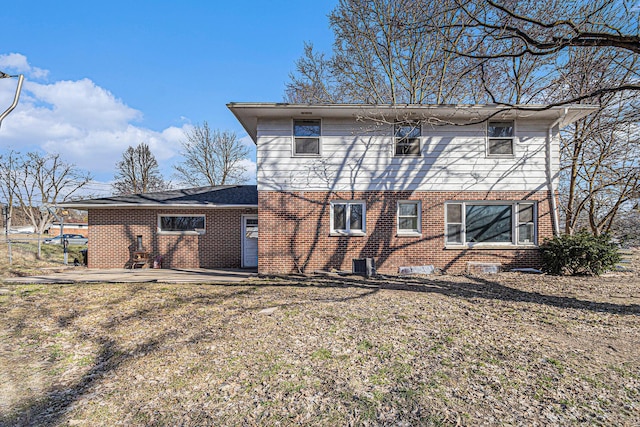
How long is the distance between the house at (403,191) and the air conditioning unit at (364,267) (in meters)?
0.27

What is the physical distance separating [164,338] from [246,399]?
7.58 feet

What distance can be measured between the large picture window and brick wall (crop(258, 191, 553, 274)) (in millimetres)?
3348

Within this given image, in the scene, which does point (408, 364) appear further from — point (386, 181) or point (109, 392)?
point (386, 181)

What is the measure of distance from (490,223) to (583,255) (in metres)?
2.70

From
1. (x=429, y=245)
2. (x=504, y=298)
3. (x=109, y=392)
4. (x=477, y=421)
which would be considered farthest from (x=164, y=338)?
(x=429, y=245)

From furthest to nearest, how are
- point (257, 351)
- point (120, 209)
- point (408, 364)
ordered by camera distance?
1. point (120, 209)
2. point (257, 351)
3. point (408, 364)

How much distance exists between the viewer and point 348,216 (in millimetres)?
11219

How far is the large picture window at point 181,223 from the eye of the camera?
13.0 metres

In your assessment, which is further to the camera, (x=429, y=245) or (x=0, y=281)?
(x=429, y=245)

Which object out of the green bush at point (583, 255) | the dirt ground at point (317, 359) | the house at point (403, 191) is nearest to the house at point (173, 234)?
the house at point (403, 191)

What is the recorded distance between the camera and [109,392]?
137 inches

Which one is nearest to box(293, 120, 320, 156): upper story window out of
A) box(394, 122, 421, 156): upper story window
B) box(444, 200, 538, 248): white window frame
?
box(394, 122, 421, 156): upper story window

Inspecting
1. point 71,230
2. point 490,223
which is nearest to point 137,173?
point 71,230

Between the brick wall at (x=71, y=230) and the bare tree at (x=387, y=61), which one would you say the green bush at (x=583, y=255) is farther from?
the brick wall at (x=71, y=230)
